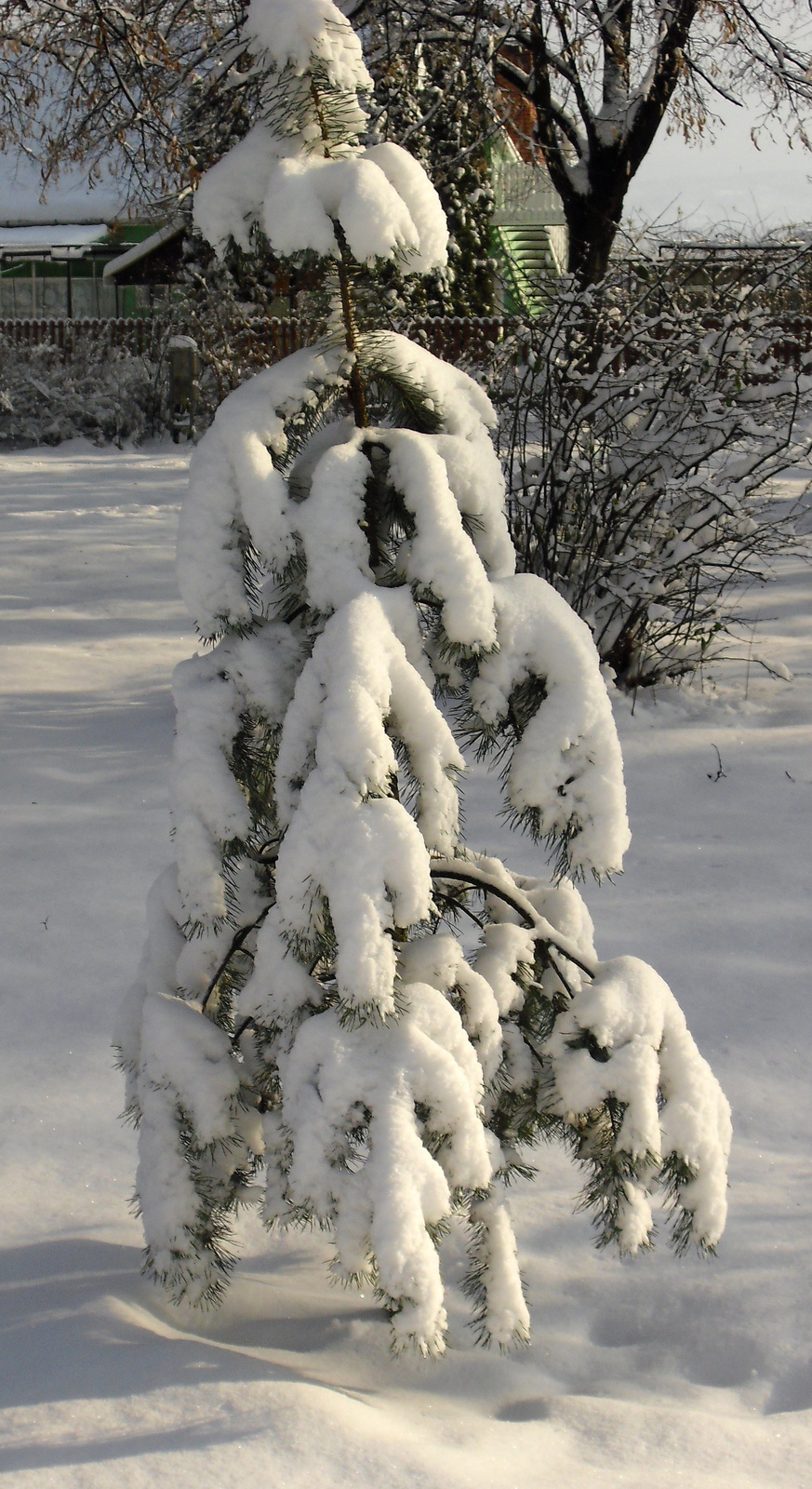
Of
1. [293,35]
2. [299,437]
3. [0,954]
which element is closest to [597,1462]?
[299,437]

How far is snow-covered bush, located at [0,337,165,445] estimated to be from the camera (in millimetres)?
13117

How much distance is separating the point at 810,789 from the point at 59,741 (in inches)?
117

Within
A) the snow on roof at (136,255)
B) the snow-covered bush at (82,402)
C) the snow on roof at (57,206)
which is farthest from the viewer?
the snow on roof at (57,206)

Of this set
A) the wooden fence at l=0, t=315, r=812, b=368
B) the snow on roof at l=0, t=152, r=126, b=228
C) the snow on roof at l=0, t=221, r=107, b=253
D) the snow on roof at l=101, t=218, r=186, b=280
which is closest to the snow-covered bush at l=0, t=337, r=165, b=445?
the wooden fence at l=0, t=315, r=812, b=368

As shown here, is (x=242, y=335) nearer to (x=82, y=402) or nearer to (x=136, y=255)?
(x=82, y=402)

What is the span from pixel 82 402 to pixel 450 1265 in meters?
12.3

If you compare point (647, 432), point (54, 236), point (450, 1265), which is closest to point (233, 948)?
point (450, 1265)

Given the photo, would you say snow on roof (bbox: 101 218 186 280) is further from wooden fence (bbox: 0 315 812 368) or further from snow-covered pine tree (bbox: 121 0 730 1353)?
snow-covered pine tree (bbox: 121 0 730 1353)

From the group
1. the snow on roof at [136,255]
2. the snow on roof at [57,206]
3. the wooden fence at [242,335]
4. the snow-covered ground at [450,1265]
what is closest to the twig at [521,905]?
the snow-covered ground at [450,1265]

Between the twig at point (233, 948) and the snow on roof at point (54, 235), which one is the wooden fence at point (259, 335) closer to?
the twig at point (233, 948)

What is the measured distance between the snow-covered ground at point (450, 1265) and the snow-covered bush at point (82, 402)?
28.1ft

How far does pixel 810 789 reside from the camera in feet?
15.8

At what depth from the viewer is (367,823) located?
1663 mm

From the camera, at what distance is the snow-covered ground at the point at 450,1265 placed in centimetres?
173
